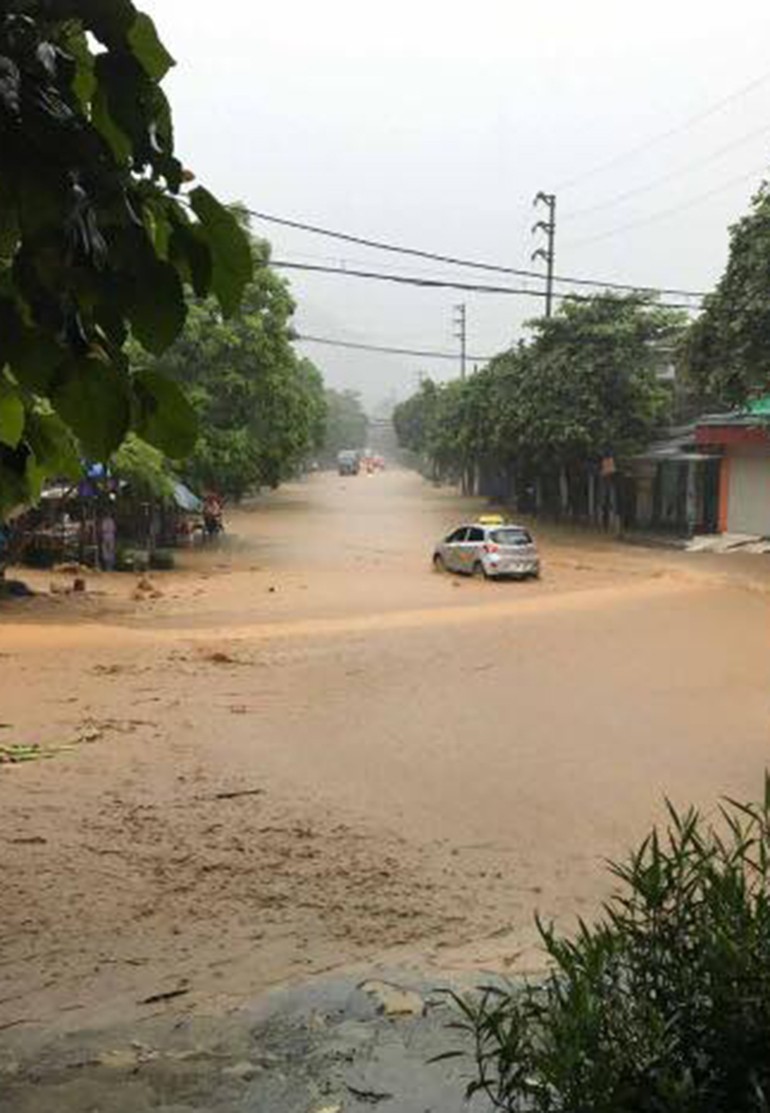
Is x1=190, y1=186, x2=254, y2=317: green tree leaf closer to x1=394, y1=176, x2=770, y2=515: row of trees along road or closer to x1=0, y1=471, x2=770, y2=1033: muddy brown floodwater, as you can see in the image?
x1=0, y1=471, x2=770, y2=1033: muddy brown floodwater

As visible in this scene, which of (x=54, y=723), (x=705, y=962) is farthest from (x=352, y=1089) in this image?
(x=54, y=723)

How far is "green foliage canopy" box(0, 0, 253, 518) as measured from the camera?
5.27 feet

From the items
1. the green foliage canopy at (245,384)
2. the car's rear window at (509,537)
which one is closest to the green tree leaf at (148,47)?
the car's rear window at (509,537)

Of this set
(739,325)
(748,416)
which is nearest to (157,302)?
(739,325)

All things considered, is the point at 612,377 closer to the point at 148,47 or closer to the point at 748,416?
the point at 748,416

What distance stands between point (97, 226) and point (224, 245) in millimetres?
179

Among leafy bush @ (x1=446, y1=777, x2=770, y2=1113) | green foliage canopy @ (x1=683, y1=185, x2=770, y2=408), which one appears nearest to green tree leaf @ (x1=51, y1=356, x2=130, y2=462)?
leafy bush @ (x1=446, y1=777, x2=770, y2=1113)

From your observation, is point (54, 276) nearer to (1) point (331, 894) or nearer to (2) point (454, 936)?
(2) point (454, 936)

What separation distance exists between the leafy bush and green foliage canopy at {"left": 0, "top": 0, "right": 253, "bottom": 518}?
1.47 metres

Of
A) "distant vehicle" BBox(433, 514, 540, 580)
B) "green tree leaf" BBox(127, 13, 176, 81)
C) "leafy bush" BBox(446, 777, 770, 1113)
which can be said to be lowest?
"distant vehicle" BBox(433, 514, 540, 580)

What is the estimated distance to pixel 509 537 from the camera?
1196 inches

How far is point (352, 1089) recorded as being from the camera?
3.77 metres

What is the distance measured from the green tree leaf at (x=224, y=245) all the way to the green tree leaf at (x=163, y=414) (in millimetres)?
150

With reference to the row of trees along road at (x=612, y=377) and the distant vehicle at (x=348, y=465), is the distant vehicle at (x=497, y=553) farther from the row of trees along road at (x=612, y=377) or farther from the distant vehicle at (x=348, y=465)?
the distant vehicle at (x=348, y=465)
